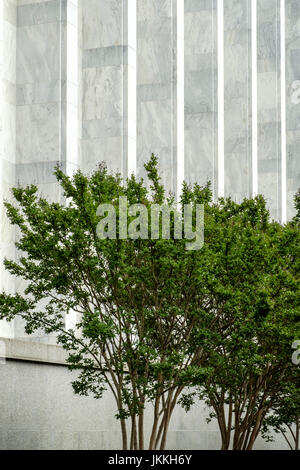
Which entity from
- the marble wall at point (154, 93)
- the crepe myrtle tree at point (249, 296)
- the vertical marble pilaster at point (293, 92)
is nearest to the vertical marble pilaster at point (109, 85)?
the marble wall at point (154, 93)

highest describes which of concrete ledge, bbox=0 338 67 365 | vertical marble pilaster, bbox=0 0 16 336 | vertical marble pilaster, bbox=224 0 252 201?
vertical marble pilaster, bbox=224 0 252 201

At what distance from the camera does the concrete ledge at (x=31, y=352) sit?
68.4ft

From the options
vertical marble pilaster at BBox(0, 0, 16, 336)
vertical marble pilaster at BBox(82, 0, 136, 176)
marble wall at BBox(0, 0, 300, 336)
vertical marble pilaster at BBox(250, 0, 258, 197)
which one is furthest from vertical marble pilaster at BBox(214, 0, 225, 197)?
vertical marble pilaster at BBox(0, 0, 16, 336)

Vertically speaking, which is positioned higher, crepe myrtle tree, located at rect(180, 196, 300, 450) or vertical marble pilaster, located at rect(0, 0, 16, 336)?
vertical marble pilaster, located at rect(0, 0, 16, 336)

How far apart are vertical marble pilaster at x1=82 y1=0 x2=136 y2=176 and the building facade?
4 cm

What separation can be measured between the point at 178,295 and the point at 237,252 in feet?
4.61

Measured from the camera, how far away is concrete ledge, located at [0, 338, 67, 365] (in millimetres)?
20859

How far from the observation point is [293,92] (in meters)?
45.5

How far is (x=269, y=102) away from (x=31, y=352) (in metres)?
25.1

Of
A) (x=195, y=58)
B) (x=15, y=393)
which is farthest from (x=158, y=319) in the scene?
(x=195, y=58)

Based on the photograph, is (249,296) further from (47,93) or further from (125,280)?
(47,93)

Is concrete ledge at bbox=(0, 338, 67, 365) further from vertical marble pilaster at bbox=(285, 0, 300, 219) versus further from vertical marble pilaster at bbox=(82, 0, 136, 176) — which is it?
vertical marble pilaster at bbox=(285, 0, 300, 219)

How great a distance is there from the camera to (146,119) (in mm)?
33281

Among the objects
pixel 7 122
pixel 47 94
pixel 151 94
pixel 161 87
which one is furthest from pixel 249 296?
pixel 151 94
